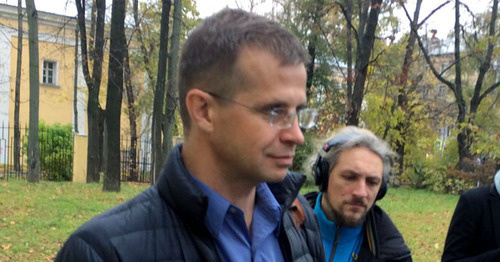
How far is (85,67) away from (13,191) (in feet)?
22.5

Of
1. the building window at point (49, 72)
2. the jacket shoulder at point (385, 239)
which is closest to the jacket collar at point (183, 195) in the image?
the jacket shoulder at point (385, 239)

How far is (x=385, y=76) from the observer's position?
66.5 ft

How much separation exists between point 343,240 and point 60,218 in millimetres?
7670

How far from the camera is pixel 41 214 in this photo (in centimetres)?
966

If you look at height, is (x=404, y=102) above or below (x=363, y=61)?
below

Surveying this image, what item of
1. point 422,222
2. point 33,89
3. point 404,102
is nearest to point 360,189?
point 422,222

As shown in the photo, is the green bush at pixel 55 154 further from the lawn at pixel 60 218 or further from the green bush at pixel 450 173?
the green bush at pixel 450 173

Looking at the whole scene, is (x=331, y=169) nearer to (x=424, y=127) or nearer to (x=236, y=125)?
(x=236, y=125)

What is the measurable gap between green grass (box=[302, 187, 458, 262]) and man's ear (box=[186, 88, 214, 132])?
7448mm

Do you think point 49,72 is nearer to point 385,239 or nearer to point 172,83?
point 172,83

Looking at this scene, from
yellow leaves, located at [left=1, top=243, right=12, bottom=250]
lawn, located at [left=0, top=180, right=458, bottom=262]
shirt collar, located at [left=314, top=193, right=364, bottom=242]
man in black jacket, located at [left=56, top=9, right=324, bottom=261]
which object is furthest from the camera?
lawn, located at [left=0, top=180, right=458, bottom=262]

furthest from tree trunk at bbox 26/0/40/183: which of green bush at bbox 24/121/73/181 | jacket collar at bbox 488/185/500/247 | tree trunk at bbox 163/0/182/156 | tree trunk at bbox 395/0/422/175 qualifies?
jacket collar at bbox 488/185/500/247

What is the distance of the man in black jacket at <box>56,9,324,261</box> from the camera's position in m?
1.47

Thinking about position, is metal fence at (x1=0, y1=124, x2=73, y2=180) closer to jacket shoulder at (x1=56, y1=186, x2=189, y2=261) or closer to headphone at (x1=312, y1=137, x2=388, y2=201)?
headphone at (x1=312, y1=137, x2=388, y2=201)
